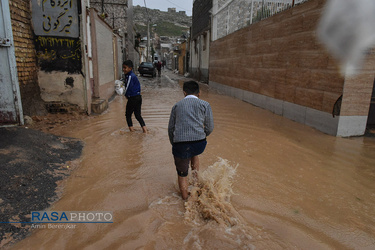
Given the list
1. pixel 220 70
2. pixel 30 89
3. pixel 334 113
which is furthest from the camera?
pixel 220 70

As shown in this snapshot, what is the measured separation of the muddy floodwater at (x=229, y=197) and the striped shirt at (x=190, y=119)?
0.57 metres

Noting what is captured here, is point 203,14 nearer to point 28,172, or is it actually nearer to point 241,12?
point 241,12

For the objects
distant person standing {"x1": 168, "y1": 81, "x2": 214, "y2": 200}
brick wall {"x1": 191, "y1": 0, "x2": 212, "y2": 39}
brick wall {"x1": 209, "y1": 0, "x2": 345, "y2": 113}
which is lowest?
distant person standing {"x1": 168, "y1": 81, "x2": 214, "y2": 200}

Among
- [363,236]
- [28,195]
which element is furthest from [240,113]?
[28,195]

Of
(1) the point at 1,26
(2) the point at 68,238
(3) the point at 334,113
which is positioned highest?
(1) the point at 1,26

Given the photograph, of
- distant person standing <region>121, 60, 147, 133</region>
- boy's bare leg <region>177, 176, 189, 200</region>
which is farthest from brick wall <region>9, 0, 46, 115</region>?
boy's bare leg <region>177, 176, 189, 200</region>

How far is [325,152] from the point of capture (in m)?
4.82

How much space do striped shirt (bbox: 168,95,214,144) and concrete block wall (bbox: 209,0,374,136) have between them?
13.0 feet

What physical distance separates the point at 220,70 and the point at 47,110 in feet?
32.8

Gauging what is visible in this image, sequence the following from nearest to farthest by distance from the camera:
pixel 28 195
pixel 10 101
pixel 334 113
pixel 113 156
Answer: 1. pixel 28 195
2. pixel 113 156
3. pixel 10 101
4. pixel 334 113

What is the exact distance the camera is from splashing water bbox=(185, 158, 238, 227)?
2730 millimetres

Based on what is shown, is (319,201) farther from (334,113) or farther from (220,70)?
(220,70)

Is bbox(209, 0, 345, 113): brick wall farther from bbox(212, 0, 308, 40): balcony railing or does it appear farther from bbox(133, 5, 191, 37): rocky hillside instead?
bbox(133, 5, 191, 37): rocky hillside

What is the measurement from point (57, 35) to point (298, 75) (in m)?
6.40
